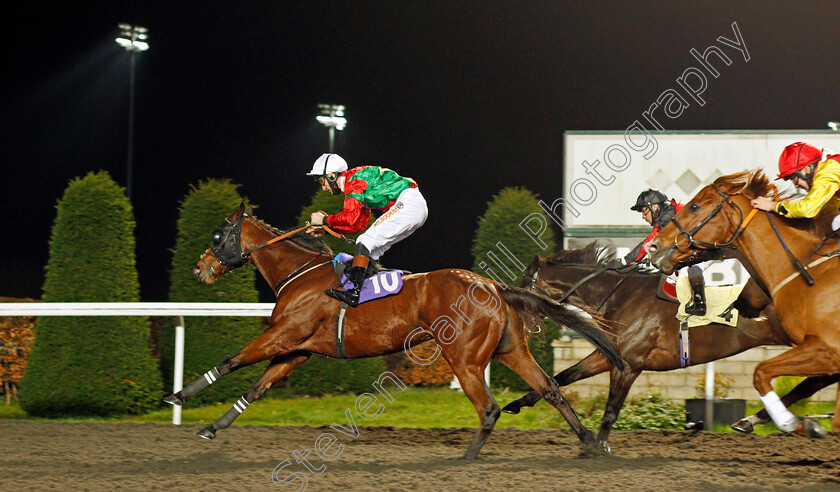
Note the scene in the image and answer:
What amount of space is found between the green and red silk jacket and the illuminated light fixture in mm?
11147

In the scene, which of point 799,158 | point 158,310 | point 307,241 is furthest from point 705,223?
point 158,310

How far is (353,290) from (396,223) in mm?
473

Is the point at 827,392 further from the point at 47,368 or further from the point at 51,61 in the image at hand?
the point at 51,61

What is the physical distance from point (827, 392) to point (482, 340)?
12.3ft

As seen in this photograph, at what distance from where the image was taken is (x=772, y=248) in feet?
13.2

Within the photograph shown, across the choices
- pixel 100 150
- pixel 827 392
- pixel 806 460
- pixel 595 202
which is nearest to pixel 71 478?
pixel 806 460

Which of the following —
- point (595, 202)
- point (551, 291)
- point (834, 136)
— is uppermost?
point (834, 136)

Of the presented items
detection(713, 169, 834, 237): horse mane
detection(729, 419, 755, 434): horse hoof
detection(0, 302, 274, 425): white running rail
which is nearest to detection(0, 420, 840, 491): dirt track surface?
detection(729, 419, 755, 434): horse hoof

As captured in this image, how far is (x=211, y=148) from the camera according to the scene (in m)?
21.8

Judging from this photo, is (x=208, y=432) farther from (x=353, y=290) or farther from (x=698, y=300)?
(x=698, y=300)

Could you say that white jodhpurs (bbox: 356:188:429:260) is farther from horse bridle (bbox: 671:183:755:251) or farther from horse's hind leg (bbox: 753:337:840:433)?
horse's hind leg (bbox: 753:337:840:433)

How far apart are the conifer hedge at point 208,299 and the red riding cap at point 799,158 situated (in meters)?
4.12

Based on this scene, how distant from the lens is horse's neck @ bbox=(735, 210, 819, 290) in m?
3.97

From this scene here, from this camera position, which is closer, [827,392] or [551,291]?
[551,291]
